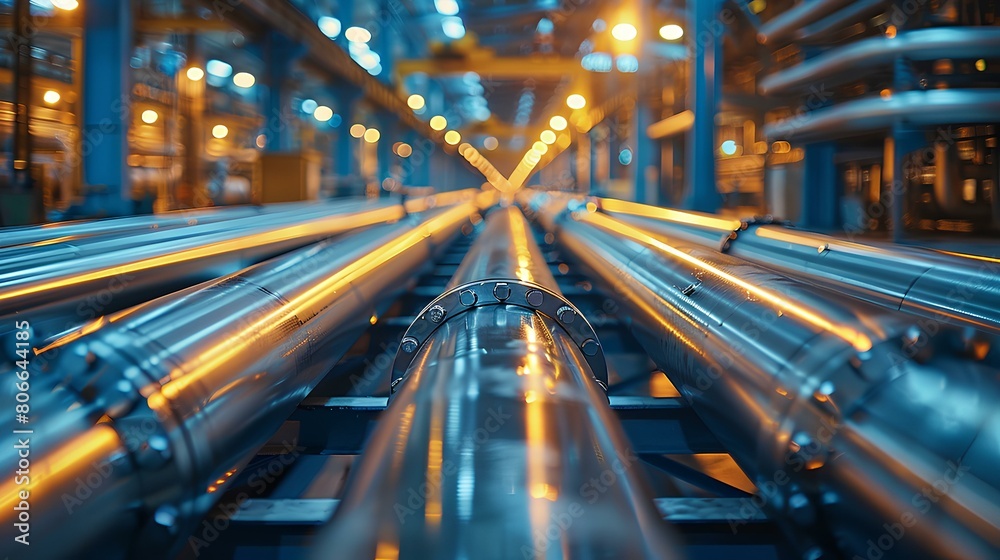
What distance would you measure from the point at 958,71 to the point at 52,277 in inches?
164

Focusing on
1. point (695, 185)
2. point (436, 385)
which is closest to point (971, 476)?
point (436, 385)

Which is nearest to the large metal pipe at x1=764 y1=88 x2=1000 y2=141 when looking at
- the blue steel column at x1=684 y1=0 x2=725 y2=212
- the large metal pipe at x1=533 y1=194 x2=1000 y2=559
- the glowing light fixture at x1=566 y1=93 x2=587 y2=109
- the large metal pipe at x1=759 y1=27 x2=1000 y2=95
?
the large metal pipe at x1=759 y1=27 x2=1000 y2=95

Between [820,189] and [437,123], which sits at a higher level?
[437,123]

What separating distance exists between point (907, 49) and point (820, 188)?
1606 mm

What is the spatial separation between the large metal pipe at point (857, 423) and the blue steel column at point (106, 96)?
352cm

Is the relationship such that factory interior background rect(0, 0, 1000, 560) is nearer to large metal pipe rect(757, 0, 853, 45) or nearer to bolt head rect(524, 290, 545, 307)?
bolt head rect(524, 290, 545, 307)

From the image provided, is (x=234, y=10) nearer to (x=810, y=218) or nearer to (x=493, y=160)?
(x=810, y=218)

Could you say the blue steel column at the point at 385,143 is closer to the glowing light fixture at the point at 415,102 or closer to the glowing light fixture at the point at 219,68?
the glowing light fixture at the point at 415,102

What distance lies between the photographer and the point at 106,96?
3.79m

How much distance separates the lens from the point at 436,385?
0.99 meters

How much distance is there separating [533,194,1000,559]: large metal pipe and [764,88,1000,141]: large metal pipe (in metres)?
3.01

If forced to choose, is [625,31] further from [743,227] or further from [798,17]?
[743,227]

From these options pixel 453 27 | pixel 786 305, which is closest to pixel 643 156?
Answer: pixel 453 27

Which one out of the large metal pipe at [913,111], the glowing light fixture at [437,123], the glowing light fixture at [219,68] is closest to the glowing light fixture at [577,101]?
the glowing light fixture at [437,123]
